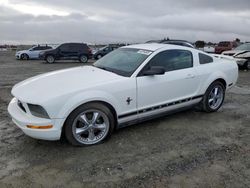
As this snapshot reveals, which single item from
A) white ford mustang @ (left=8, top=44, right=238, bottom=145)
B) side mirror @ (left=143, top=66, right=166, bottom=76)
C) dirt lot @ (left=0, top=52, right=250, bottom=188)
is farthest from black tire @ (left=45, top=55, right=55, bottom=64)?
side mirror @ (left=143, top=66, right=166, bottom=76)

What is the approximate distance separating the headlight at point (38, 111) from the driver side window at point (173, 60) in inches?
79.2

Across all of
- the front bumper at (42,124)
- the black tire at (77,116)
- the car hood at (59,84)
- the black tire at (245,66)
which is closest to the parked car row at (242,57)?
the black tire at (245,66)

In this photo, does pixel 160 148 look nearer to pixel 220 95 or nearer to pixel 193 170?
pixel 193 170

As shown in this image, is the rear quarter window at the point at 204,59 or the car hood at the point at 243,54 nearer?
the rear quarter window at the point at 204,59

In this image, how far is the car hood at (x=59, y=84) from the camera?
380cm

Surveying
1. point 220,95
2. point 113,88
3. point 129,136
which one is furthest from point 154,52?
point 220,95

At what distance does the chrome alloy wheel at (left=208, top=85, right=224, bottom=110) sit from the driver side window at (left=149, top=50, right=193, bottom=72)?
2.96ft

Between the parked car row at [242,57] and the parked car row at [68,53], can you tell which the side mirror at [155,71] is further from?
the parked car row at [68,53]

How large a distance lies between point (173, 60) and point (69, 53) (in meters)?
18.3

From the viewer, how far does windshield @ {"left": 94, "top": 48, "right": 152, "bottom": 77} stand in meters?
4.59

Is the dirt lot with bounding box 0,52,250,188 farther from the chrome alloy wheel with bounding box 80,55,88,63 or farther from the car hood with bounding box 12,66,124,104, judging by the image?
the chrome alloy wheel with bounding box 80,55,88,63

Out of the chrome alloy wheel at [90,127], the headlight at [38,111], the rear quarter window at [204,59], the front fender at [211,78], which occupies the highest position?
the rear quarter window at [204,59]

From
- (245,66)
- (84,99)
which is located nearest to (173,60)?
(84,99)

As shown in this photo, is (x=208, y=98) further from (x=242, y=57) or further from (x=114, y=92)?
(x=242, y=57)
